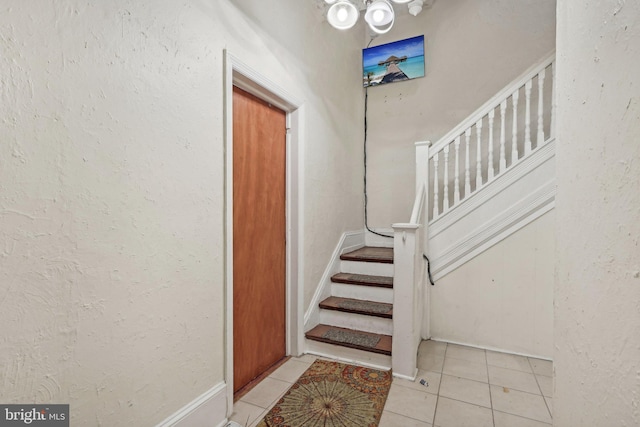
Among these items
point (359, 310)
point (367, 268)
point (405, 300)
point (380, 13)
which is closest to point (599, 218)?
point (405, 300)

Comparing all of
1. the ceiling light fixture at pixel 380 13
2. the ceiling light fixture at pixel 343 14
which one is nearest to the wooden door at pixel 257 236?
the ceiling light fixture at pixel 343 14

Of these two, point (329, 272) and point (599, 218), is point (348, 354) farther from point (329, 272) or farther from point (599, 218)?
point (599, 218)

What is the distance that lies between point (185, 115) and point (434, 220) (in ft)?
7.24

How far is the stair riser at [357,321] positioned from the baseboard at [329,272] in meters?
0.10

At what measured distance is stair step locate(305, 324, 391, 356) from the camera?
2219 millimetres

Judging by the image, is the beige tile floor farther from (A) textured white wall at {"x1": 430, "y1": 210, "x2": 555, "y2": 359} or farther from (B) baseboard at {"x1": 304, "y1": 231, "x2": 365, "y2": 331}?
(B) baseboard at {"x1": 304, "y1": 231, "x2": 365, "y2": 331}

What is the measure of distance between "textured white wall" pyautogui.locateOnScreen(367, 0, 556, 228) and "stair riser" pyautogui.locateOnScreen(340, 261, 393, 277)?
2.90ft

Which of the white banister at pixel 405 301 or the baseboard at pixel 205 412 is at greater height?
the white banister at pixel 405 301

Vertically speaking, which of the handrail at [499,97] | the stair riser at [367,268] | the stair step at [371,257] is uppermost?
the handrail at [499,97]

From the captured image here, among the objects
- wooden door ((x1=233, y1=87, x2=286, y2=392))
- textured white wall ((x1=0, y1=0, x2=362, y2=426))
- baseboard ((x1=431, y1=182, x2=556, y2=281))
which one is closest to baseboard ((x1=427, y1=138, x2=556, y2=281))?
baseboard ((x1=431, y1=182, x2=556, y2=281))

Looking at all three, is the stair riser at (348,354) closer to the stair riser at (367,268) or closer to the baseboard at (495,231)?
the stair riser at (367,268)

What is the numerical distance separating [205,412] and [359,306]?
4.48ft

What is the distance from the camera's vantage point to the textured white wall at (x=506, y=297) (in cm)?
240

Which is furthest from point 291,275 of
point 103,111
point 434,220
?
point 103,111
